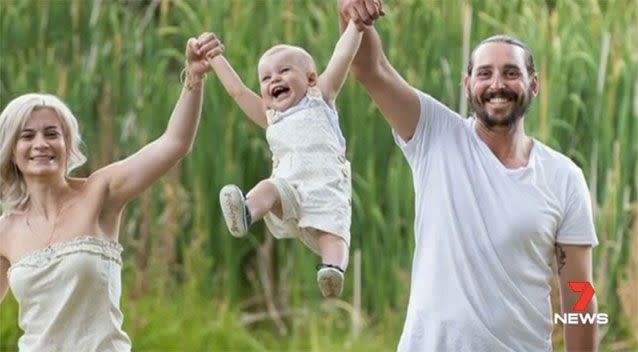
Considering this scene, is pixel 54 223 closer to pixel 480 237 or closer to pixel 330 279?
pixel 330 279

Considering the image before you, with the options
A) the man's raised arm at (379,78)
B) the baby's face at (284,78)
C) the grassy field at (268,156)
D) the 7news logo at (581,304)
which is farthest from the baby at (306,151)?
the grassy field at (268,156)

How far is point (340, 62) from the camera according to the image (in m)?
3.58

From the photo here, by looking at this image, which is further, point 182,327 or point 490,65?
point 182,327

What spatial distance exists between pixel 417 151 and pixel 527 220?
0.27 m

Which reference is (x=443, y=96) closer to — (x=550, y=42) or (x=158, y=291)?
(x=550, y=42)

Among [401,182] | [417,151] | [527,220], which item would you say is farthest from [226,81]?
[401,182]

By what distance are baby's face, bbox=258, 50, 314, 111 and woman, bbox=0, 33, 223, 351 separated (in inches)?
5.8

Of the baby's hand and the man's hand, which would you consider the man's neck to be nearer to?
the man's hand

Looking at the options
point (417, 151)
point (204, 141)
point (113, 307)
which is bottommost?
point (113, 307)

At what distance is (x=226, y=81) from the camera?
3730mm

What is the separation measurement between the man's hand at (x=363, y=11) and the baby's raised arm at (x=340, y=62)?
Result: 36 mm

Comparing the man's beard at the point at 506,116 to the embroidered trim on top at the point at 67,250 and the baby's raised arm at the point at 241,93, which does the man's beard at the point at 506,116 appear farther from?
the embroidered trim on top at the point at 67,250

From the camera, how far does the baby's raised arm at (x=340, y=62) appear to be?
3.48 m

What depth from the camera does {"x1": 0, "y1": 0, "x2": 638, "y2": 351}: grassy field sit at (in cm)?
620
